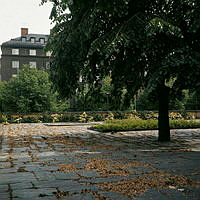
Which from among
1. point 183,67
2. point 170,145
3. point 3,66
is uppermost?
point 3,66

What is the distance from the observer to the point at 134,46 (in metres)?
10.3

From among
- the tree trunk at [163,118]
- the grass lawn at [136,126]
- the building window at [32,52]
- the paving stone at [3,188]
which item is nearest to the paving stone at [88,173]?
the paving stone at [3,188]

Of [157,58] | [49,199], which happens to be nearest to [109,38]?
[157,58]

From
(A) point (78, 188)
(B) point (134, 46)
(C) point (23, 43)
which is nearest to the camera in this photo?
(A) point (78, 188)

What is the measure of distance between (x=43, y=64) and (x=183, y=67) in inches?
2361

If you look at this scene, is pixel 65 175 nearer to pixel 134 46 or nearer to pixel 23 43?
pixel 134 46

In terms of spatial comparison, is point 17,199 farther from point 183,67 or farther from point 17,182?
point 183,67

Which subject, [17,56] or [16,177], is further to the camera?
[17,56]

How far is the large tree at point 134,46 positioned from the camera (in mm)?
8383

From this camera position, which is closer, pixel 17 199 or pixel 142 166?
pixel 17 199

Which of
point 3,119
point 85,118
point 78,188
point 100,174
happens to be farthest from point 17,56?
point 78,188

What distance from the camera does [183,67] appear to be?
8.27m

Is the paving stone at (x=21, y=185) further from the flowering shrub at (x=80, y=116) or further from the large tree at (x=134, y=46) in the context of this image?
the flowering shrub at (x=80, y=116)

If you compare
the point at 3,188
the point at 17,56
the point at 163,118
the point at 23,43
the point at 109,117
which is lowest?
the point at 3,188
